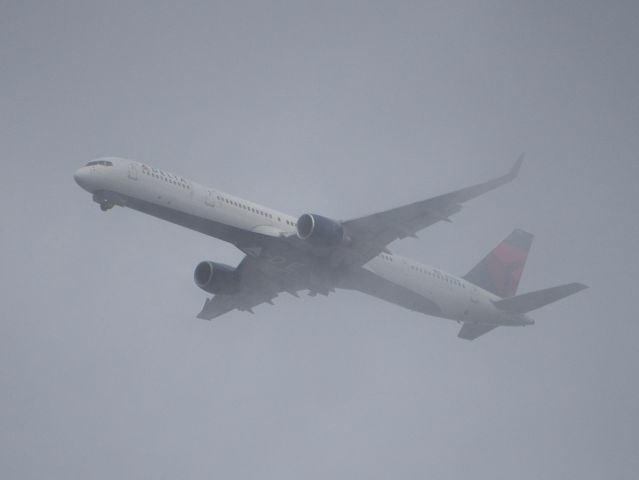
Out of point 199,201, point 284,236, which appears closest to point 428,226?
point 284,236

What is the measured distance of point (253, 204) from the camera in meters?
34.8

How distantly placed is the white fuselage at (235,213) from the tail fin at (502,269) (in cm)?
321

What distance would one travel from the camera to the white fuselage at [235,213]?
31.0m

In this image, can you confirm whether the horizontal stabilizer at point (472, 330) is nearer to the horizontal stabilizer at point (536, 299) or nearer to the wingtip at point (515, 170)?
the horizontal stabilizer at point (536, 299)

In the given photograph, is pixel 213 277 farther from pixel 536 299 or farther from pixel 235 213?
pixel 536 299

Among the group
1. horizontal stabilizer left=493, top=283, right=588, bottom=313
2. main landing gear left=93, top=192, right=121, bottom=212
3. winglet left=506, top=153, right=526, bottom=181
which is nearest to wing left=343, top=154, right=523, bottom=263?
winglet left=506, top=153, right=526, bottom=181

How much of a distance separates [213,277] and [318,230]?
8268 mm

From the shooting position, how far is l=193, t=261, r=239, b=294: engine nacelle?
37.9 meters

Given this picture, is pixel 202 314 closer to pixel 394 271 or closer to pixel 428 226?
pixel 394 271

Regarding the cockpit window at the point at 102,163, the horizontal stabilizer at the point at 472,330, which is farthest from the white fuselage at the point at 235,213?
the horizontal stabilizer at the point at 472,330

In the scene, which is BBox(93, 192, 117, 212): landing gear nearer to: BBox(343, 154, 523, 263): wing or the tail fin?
BBox(343, 154, 523, 263): wing

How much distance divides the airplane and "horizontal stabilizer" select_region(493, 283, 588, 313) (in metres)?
0.07

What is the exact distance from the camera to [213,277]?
37844 mm

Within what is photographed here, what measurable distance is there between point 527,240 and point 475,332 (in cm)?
924
